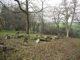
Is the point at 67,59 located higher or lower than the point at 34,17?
lower

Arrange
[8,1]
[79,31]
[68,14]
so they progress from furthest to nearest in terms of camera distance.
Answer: [79,31] → [68,14] → [8,1]

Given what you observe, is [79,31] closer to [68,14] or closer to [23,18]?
[68,14]

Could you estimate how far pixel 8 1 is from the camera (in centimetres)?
1473

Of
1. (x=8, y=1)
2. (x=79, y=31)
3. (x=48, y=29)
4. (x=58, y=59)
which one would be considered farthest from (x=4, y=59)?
(x=48, y=29)

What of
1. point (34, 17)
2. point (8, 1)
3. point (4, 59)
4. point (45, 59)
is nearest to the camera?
point (4, 59)

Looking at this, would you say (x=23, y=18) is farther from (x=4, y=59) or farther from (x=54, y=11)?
(x=4, y=59)

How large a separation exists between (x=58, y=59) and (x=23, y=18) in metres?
30.4

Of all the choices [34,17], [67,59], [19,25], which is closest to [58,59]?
[67,59]

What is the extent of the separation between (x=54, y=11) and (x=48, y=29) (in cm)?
1033

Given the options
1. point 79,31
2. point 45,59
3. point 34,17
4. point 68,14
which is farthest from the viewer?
point 34,17

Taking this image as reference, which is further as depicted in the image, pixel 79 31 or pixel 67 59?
pixel 79 31

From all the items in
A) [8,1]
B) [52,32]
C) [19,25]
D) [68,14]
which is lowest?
[52,32]

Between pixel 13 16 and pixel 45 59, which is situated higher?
pixel 13 16

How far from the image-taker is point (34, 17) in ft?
105
